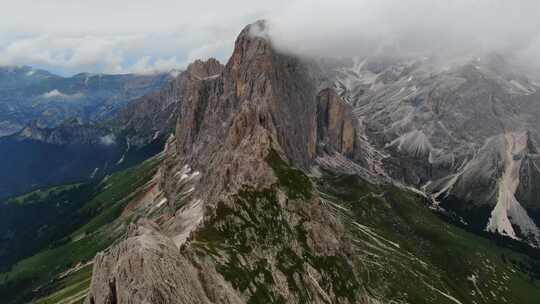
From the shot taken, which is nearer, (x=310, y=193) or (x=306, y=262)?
(x=306, y=262)

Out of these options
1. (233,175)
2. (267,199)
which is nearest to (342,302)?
(267,199)

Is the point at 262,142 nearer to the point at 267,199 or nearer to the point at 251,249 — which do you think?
the point at 267,199

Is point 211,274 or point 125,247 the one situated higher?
point 125,247

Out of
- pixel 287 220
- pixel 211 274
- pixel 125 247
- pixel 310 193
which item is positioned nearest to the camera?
pixel 125 247

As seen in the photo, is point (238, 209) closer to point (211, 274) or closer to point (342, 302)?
point (342, 302)

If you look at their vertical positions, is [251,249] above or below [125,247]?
below

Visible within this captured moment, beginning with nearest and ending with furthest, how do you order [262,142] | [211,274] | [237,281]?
[211,274]
[237,281]
[262,142]

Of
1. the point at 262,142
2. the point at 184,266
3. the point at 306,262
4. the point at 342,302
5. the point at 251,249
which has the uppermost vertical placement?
the point at 184,266

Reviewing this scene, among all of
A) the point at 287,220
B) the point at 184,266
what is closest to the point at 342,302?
the point at 287,220

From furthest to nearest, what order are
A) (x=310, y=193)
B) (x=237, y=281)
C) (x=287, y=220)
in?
(x=310, y=193) < (x=287, y=220) < (x=237, y=281)
